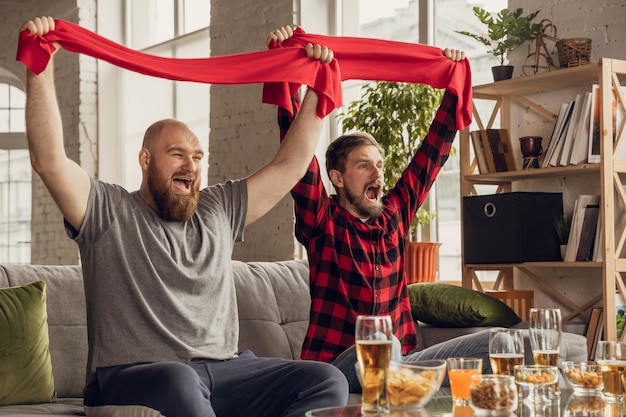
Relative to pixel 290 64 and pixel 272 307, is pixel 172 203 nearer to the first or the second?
pixel 290 64

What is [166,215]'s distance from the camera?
2650mm

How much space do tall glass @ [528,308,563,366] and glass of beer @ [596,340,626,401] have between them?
10 cm

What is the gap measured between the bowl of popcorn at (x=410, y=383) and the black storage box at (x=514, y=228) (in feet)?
8.46

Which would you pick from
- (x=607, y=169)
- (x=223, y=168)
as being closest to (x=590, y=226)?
(x=607, y=169)

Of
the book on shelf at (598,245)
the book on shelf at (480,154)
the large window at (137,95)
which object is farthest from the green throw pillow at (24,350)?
the large window at (137,95)

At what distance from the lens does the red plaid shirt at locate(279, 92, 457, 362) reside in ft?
9.87

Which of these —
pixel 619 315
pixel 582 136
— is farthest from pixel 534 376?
pixel 582 136

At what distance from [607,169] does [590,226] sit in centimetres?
32

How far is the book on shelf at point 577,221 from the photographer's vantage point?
410 cm

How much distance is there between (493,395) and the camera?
167 centimetres

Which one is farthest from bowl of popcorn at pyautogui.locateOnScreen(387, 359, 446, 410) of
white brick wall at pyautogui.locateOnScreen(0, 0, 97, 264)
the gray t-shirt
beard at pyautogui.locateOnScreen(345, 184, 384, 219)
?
white brick wall at pyautogui.locateOnScreen(0, 0, 97, 264)

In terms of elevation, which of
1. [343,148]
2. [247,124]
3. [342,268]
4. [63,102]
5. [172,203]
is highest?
[63,102]

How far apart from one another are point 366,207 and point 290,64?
54 cm

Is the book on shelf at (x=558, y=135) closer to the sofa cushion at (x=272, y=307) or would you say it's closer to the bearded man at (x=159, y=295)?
the sofa cushion at (x=272, y=307)
